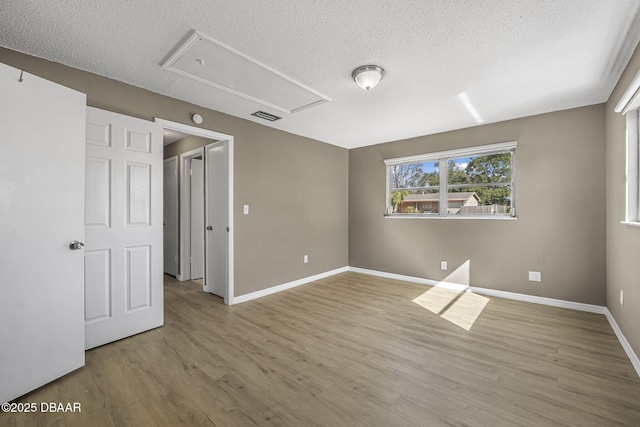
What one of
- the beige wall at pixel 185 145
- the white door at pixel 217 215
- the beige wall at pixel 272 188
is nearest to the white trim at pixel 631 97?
the beige wall at pixel 272 188

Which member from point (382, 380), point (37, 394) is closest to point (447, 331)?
point (382, 380)

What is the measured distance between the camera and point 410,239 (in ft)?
15.1

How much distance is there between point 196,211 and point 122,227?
2108mm

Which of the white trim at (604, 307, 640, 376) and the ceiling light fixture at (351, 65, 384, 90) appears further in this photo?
the ceiling light fixture at (351, 65, 384, 90)

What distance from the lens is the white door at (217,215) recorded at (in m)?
3.62

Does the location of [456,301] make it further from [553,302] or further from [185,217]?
[185,217]

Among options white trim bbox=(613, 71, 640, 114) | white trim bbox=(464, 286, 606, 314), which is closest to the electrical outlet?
white trim bbox=(464, 286, 606, 314)

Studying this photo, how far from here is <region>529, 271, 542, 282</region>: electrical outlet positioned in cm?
351

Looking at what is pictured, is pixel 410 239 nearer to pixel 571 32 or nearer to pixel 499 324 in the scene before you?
pixel 499 324

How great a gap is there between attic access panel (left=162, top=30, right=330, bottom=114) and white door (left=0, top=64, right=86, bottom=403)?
34.4 inches

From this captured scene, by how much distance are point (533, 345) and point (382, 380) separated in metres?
1.53

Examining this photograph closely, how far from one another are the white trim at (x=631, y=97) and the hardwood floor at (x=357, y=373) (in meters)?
2.04

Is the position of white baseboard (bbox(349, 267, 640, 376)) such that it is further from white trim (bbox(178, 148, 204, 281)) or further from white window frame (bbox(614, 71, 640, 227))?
white trim (bbox(178, 148, 204, 281))

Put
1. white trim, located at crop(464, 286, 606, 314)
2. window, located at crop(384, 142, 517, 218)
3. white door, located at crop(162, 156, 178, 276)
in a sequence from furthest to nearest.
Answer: white door, located at crop(162, 156, 178, 276)
window, located at crop(384, 142, 517, 218)
white trim, located at crop(464, 286, 606, 314)
